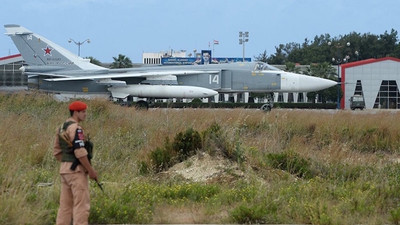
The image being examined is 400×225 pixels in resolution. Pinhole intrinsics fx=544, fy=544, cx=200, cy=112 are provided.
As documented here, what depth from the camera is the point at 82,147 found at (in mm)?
5734

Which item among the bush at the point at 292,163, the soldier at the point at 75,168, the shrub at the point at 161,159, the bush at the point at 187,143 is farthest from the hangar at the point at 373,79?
the soldier at the point at 75,168

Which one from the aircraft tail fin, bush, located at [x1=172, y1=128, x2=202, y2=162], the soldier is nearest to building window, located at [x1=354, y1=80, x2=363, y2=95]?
the aircraft tail fin

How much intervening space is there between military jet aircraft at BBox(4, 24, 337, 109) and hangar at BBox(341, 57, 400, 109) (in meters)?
24.9

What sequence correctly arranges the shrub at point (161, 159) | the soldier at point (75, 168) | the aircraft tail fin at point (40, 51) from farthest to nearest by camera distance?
the aircraft tail fin at point (40, 51), the shrub at point (161, 159), the soldier at point (75, 168)

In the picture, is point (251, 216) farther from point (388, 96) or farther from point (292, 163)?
point (388, 96)

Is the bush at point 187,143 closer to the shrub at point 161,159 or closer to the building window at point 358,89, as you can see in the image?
the shrub at point 161,159

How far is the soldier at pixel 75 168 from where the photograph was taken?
5754 mm

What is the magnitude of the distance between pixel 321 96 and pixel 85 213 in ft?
180

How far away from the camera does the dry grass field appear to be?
23.2ft

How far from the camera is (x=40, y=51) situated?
31.6 metres

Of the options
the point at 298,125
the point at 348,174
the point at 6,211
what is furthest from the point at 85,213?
the point at 298,125

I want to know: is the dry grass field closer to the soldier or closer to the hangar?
the soldier

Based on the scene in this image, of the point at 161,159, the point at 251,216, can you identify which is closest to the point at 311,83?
the point at 161,159

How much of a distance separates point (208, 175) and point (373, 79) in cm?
4647
